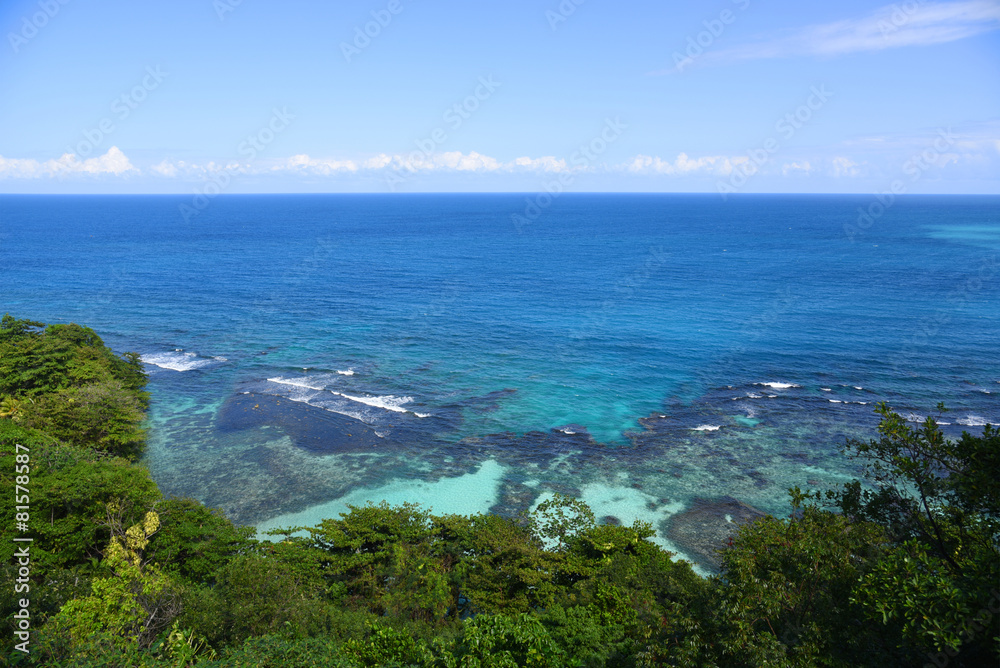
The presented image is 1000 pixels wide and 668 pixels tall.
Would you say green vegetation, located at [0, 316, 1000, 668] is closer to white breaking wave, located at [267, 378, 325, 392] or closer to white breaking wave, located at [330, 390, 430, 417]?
white breaking wave, located at [330, 390, 430, 417]

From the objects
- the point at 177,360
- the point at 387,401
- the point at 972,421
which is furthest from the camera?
the point at 177,360

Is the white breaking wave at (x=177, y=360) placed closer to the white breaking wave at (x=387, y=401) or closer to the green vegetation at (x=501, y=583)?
the white breaking wave at (x=387, y=401)

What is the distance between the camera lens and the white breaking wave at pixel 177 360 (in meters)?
54.2

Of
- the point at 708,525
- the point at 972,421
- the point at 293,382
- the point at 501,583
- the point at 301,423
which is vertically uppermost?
the point at 501,583

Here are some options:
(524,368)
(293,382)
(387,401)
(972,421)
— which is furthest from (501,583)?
(972,421)

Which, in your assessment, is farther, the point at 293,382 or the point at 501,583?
the point at 293,382

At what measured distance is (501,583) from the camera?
2272 centimetres

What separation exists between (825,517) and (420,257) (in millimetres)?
109623

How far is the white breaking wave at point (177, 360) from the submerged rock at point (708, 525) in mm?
46719

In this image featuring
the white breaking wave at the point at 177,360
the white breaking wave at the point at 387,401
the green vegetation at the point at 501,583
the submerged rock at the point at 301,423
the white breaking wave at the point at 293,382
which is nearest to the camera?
the green vegetation at the point at 501,583

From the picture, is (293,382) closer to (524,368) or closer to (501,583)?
(524,368)

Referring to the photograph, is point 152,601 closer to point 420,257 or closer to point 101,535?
point 101,535

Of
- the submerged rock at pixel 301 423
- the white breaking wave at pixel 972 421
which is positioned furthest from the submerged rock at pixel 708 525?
the submerged rock at pixel 301 423

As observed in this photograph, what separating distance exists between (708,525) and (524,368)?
2595cm
